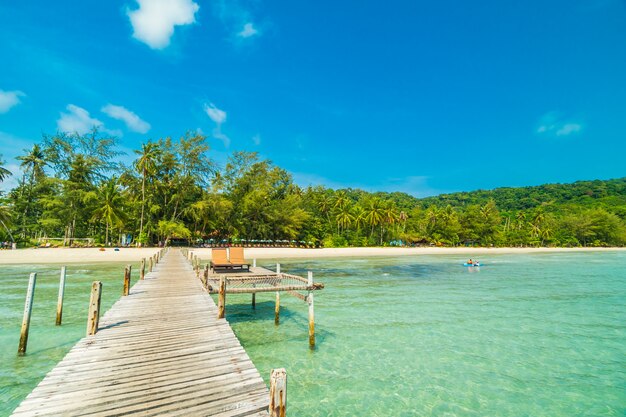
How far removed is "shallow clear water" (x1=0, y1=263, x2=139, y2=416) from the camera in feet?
22.8

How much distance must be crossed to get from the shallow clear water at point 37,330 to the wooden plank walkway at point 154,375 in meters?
2.14

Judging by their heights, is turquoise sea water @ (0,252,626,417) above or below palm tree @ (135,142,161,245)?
below

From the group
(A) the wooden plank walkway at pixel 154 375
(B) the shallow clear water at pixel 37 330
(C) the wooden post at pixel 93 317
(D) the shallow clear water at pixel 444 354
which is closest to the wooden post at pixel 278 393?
(A) the wooden plank walkway at pixel 154 375

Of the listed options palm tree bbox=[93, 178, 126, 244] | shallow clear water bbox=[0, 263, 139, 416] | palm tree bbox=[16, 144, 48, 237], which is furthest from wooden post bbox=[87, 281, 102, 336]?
Answer: palm tree bbox=[16, 144, 48, 237]

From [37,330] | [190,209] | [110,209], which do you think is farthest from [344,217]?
[37,330]

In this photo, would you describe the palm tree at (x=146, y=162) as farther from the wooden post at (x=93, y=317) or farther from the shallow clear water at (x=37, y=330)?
the wooden post at (x=93, y=317)

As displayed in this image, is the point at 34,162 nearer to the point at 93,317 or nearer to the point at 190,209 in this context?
the point at 190,209

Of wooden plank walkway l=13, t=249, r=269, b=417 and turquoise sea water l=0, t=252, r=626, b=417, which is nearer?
wooden plank walkway l=13, t=249, r=269, b=417

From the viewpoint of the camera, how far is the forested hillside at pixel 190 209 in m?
43.5

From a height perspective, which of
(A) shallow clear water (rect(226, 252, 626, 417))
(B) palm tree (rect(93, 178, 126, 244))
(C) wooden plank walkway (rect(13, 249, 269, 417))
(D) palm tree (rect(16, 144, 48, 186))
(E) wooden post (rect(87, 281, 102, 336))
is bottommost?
(A) shallow clear water (rect(226, 252, 626, 417))

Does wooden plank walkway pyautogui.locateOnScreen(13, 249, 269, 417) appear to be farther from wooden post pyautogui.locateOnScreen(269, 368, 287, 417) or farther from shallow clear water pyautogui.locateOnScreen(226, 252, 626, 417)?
shallow clear water pyautogui.locateOnScreen(226, 252, 626, 417)

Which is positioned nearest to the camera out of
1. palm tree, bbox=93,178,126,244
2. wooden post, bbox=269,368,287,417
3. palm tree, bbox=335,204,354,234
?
wooden post, bbox=269,368,287,417

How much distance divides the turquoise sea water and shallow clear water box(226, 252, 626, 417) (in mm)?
35

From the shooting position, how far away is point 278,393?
3.21 m
